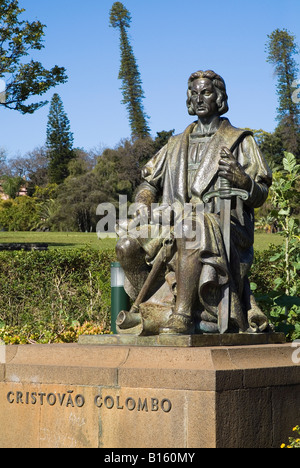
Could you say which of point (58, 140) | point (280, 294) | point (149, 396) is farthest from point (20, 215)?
point (149, 396)

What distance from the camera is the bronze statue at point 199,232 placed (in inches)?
→ 220

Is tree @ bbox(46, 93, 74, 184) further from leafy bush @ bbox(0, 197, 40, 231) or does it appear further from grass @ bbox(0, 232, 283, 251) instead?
grass @ bbox(0, 232, 283, 251)

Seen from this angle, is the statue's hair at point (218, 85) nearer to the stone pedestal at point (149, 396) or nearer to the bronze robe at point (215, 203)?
the bronze robe at point (215, 203)

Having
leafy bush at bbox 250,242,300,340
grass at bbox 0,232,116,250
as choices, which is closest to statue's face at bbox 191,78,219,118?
leafy bush at bbox 250,242,300,340

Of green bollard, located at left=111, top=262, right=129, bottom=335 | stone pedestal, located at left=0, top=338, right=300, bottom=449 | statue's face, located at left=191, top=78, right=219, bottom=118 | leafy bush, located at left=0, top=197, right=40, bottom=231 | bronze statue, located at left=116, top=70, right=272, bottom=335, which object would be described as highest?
leafy bush, located at left=0, top=197, right=40, bottom=231

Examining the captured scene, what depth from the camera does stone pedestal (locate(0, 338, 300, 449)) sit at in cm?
490

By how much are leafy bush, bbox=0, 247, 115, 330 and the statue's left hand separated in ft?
18.3

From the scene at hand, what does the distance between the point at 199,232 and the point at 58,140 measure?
5379cm

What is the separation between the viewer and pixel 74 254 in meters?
12.1

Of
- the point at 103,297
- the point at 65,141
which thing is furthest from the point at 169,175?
the point at 65,141

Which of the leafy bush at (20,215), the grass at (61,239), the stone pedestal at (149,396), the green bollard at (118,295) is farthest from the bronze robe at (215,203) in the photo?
the leafy bush at (20,215)

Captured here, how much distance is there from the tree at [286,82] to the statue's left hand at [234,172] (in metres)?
44.3

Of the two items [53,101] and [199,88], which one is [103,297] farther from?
[53,101]
